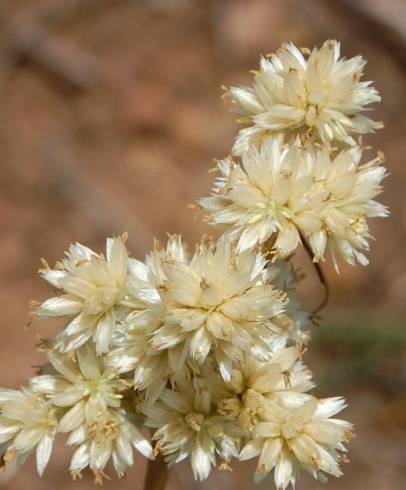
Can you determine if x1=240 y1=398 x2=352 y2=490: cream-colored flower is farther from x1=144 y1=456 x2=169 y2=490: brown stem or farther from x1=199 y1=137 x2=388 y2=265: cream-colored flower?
x1=199 y1=137 x2=388 y2=265: cream-colored flower

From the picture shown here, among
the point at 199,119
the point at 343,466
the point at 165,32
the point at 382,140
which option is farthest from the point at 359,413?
the point at 165,32

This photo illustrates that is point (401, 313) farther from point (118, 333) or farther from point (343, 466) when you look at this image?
point (118, 333)

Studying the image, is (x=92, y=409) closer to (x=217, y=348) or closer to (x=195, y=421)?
(x=195, y=421)

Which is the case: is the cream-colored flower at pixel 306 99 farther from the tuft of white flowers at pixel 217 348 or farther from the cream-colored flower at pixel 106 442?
the cream-colored flower at pixel 106 442

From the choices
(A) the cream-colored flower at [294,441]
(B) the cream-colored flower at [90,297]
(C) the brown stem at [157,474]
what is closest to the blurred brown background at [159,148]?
(C) the brown stem at [157,474]

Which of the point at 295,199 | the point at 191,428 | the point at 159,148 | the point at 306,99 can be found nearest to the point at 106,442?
the point at 191,428
